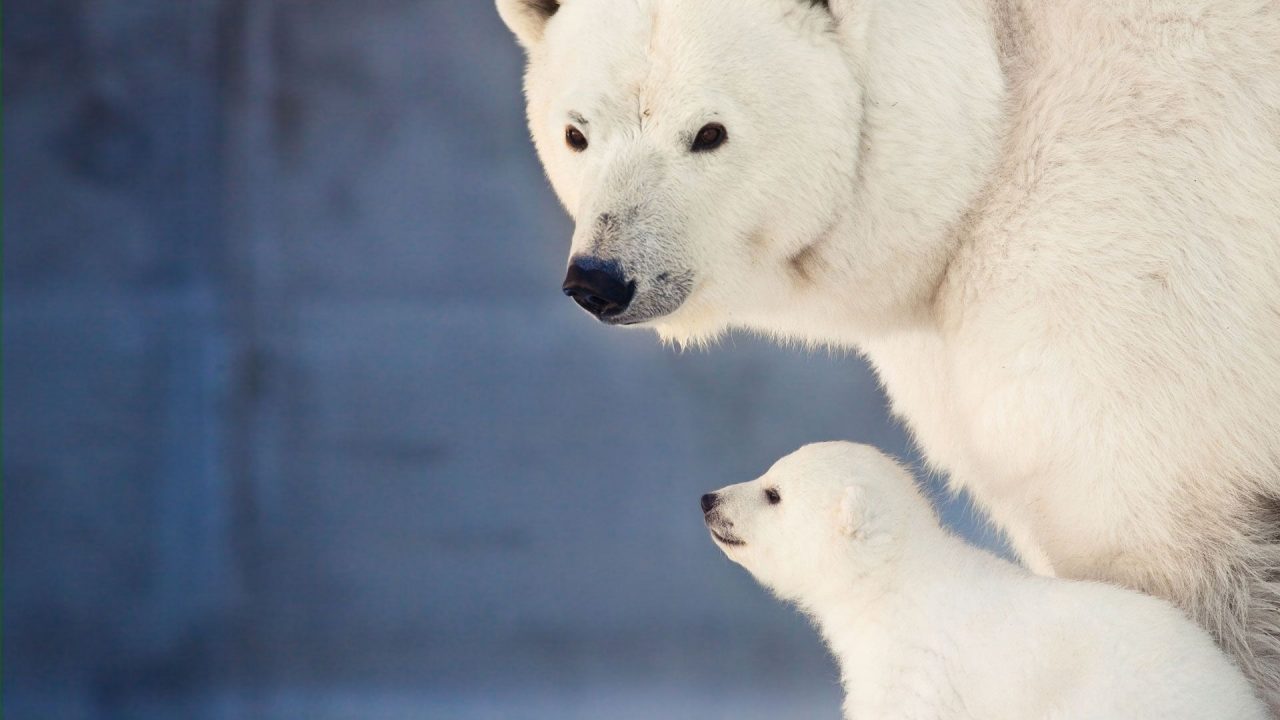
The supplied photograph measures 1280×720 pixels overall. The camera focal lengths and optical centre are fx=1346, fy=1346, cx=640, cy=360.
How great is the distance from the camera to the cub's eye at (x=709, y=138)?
7.33 feet

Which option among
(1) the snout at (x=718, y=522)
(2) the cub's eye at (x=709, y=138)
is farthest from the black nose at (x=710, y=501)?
(2) the cub's eye at (x=709, y=138)

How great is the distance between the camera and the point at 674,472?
198 inches

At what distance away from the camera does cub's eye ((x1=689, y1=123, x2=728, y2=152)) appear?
2.23 metres

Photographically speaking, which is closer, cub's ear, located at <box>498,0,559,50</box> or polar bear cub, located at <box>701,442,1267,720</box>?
polar bear cub, located at <box>701,442,1267,720</box>

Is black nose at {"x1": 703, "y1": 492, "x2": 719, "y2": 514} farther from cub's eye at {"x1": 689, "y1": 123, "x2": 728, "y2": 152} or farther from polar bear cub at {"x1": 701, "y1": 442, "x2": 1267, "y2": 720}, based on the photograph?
cub's eye at {"x1": 689, "y1": 123, "x2": 728, "y2": 152}

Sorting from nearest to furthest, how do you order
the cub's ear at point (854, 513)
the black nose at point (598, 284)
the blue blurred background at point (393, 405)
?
the black nose at point (598, 284) < the cub's ear at point (854, 513) < the blue blurred background at point (393, 405)

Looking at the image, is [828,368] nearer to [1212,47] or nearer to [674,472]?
[674,472]

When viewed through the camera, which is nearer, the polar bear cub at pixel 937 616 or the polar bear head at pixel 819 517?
the polar bear cub at pixel 937 616

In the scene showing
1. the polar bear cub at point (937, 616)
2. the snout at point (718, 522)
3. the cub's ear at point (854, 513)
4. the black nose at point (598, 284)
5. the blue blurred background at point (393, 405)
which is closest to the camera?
the polar bear cub at point (937, 616)

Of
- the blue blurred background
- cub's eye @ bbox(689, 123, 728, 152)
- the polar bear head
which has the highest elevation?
cub's eye @ bbox(689, 123, 728, 152)

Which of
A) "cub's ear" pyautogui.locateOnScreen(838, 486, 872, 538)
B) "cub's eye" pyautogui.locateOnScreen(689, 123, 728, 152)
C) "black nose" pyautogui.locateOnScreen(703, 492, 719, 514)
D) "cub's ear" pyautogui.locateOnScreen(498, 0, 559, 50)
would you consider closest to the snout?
"black nose" pyautogui.locateOnScreen(703, 492, 719, 514)

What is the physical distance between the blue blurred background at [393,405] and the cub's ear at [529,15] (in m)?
2.42

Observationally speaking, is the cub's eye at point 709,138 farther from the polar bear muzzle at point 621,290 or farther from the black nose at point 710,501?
the black nose at point 710,501

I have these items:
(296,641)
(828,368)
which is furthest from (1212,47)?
(296,641)
